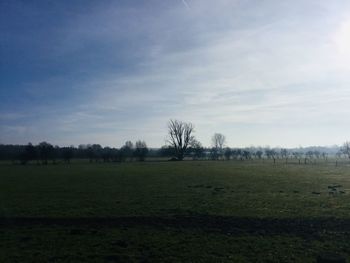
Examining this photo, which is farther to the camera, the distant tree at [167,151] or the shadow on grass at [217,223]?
the distant tree at [167,151]

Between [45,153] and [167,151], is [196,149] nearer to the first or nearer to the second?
A: [167,151]

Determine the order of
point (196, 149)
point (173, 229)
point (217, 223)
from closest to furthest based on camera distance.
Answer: point (173, 229) → point (217, 223) → point (196, 149)

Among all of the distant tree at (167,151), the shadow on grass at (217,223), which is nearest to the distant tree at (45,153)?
the distant tree at (167,151)

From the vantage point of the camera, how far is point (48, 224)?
56.4ft

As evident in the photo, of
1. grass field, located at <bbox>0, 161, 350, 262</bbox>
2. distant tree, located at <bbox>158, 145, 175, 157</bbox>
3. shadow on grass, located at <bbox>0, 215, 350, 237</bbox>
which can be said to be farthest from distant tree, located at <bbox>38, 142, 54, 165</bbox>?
shadow on grass, located at <bbox>0, 215, 350, 237</bbox>

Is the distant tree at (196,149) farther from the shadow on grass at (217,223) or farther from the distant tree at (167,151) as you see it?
the shadow on grass at (217,223)

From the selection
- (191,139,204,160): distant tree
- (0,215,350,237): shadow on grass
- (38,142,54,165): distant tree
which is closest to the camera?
(0,215,350,237): shadow on grass

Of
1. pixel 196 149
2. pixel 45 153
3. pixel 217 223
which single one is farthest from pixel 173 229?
pixel 196 149

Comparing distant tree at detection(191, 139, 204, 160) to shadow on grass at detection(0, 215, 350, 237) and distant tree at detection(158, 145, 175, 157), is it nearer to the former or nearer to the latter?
distant tree at detection(158, 145, 175, 157)

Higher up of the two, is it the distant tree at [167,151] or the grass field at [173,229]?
the distant tree at [167,151]

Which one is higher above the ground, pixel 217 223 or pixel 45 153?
pixel 45 153

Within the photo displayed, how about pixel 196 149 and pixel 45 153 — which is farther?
pixel 196 149

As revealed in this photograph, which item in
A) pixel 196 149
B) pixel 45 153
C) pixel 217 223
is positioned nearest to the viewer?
pixel 217 223

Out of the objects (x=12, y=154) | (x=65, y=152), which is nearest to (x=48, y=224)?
(x=65, y=152)
